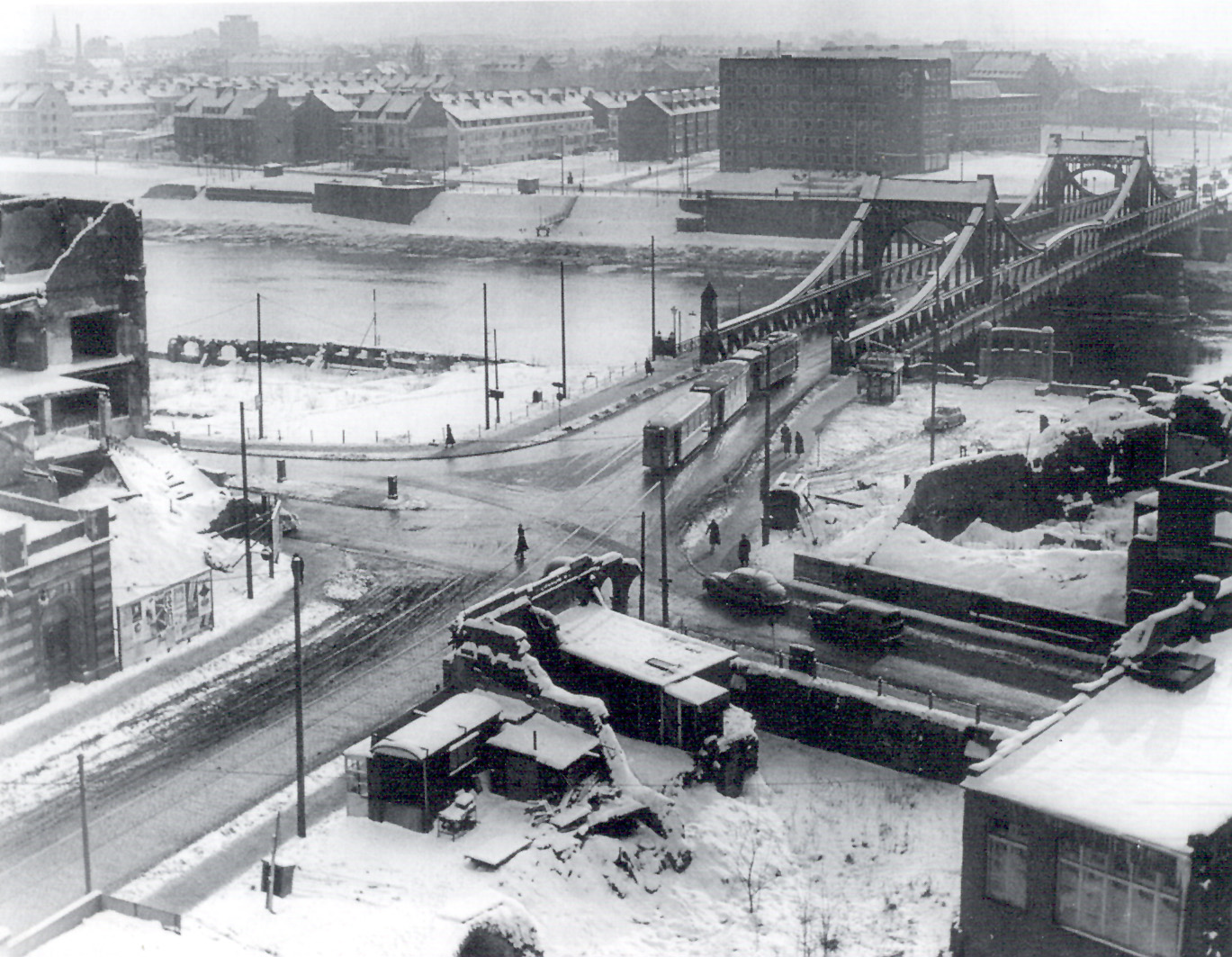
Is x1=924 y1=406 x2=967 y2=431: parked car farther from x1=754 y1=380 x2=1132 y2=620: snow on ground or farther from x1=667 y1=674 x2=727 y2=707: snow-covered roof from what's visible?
x1=667 y1=674 x2=727 y2=707: snow-covered roof

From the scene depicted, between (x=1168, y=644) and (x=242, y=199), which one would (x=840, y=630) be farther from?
(x=242, y=199)

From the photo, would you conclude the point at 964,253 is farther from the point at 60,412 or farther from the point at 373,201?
the point at 373,201

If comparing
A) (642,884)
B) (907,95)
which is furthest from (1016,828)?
(907,95)

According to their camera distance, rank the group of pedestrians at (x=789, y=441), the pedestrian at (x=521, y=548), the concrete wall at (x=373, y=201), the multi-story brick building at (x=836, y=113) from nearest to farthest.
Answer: the pedestrian at (x=521, y=548)
the group of pedestrians at (x=789, y=441)
the concrete wall at (x=373, y=201)
the multi-story brick building at (x=836, y=113)

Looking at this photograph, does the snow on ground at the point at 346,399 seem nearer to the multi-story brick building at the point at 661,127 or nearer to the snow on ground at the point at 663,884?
the snow on ground at the point at 663,884

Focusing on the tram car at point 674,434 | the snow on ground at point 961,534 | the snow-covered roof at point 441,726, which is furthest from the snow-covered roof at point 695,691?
the tram car at point 674,434

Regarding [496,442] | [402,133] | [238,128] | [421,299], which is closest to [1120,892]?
[496,442]

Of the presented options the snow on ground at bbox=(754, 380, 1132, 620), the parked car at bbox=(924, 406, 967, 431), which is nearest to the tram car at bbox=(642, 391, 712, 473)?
the snow on ground at bbox=(754, 380, 1132, 620)

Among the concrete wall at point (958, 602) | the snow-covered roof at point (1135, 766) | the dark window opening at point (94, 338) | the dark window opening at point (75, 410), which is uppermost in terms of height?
the dark window opening at point (94, 338)
